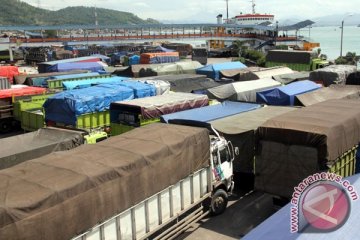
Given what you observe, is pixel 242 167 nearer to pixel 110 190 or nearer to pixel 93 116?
pixel 110 190

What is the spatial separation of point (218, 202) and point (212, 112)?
19.0 feet

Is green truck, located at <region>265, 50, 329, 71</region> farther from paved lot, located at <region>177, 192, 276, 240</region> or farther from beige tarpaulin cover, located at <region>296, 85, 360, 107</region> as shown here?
paved lot, located at <region>177, 192, 276, 240</region>

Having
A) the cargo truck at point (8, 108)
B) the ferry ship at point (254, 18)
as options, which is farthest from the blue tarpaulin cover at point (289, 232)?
the ferry ship at point (254, 18)

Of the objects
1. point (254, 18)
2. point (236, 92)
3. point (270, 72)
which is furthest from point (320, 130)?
point (254, 18)

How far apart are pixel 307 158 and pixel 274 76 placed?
20688 millimetres

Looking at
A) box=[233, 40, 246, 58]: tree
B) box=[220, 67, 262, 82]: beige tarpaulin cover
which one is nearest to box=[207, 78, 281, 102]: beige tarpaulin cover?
box=[220, 67, 262, 82]: beige tarpaulin cover

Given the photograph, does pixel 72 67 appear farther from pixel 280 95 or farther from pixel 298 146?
pixel 298 146

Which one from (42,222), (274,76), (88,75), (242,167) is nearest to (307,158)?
(242,167)

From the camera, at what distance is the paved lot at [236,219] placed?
1125 centimetres

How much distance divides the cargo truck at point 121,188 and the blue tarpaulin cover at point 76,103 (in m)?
9.10

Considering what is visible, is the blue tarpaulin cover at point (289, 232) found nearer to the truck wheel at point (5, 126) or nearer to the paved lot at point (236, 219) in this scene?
the paved lot at point (236, 219)

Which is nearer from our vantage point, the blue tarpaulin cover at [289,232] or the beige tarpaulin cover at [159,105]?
the blue tarpaulin cover at [289,232]

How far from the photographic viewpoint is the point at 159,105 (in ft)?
60.6

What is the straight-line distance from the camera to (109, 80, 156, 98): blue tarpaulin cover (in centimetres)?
2277
